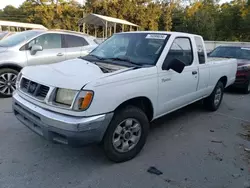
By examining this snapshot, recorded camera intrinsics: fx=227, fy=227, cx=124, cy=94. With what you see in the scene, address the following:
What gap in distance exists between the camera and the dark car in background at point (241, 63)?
7.57m

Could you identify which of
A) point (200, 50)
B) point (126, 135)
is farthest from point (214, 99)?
point (126, 135)

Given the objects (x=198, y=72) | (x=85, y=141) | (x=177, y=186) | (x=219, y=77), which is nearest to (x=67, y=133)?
(x=85, y=141)

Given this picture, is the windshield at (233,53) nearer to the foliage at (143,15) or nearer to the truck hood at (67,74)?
the truck hood at (67,74)

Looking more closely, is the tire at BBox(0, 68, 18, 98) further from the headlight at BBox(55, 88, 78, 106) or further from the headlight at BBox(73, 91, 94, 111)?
the headlight at BBox(73, 91, 94, 111)

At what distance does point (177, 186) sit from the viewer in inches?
109

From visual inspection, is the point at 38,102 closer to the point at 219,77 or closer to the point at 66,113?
the point at 66,113

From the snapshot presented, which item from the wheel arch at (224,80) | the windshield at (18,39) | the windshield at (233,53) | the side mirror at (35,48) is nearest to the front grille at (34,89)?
the side mirror at (35,48)

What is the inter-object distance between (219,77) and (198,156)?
260cm

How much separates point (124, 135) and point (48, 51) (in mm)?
4370

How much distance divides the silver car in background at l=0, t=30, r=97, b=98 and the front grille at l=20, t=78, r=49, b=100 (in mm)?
2891

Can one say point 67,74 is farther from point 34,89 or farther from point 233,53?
point 233,53

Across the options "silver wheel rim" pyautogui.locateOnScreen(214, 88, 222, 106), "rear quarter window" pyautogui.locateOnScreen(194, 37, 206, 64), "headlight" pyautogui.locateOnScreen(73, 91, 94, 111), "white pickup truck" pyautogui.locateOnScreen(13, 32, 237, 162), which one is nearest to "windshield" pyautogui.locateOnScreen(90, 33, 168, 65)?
"white pickup truck" pyautogui.locateOnScreen(13, 32, 237, 162)

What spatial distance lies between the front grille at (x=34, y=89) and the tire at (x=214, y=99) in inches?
157

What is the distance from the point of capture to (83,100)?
2.62 m
